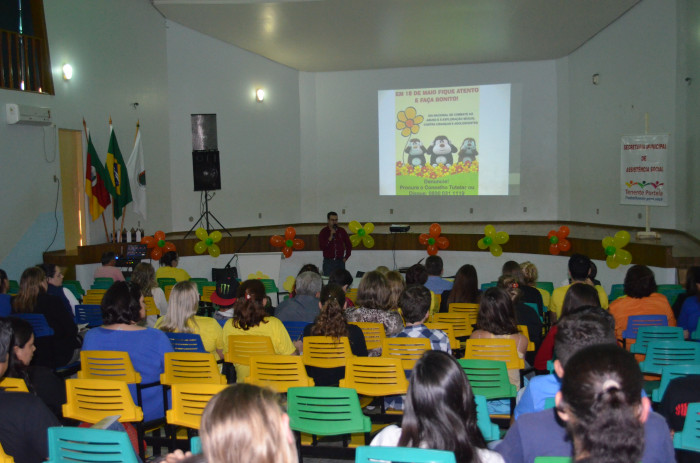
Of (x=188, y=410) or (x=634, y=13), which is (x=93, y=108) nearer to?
(x=188, y=410)

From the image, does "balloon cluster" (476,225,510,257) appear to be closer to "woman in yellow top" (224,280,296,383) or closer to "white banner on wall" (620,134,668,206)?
"white banner on wall" (620,134,668,206)

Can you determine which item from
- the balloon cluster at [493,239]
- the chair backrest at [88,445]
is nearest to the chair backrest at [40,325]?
the chair backrest at [88,445]

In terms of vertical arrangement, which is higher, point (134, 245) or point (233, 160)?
point (233, 160)

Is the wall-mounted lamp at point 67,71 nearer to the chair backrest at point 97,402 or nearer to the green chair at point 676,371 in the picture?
the chair backrest at point 97,402

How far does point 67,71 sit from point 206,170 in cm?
302

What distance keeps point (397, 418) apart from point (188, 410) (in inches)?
47.1

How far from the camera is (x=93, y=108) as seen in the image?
10117 millimetres

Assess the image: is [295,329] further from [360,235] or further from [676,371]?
[360,235]

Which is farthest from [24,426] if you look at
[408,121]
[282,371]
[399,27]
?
[408,121]

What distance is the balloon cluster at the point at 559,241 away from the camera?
10.3m

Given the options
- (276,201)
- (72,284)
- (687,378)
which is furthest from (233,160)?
(687,378)

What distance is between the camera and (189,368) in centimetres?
370

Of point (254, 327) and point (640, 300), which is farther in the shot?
point (640, 300)

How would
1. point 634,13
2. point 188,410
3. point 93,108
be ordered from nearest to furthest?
point 188,410
point 93,108
point 634,13
